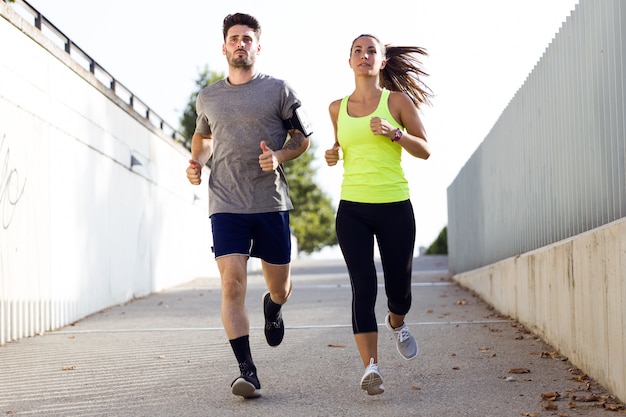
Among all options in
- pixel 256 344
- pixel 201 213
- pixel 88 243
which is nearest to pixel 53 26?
pixel 88 243

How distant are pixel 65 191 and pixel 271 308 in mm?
4826

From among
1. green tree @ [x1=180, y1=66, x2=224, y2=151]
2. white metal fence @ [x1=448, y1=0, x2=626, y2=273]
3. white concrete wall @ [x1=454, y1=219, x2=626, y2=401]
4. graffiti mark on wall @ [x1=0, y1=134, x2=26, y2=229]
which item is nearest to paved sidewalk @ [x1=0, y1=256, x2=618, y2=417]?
white concrete wall @ [x1=454, y1=219, x2=626, y2=401]

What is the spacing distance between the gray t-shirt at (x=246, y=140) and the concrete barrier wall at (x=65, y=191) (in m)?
3.26

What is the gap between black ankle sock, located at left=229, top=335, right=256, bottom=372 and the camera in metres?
5.70

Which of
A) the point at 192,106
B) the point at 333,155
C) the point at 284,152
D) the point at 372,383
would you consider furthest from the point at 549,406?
the point at 192,106

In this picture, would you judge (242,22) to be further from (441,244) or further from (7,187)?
(441,244)

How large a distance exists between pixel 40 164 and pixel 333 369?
4.51m

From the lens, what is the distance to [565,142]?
7.49 m

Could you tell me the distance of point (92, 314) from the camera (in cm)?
1190

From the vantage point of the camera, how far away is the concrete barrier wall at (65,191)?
29.4ft

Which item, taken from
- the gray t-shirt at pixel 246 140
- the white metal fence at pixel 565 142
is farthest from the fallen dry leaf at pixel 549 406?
the gray t-shirt at pixel 246 140

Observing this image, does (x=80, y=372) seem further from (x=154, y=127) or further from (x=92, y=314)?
(x=154, y=127)

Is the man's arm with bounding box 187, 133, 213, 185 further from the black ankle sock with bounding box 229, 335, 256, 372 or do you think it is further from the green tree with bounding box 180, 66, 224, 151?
the green tree with bounding box 180, 66, 224, 151

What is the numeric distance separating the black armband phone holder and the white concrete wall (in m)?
1.92
